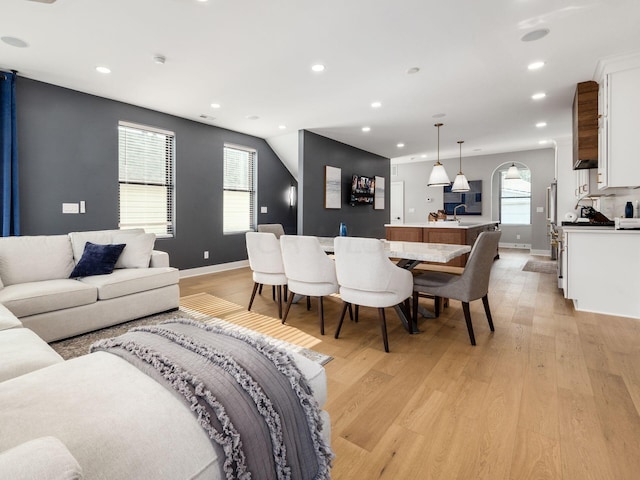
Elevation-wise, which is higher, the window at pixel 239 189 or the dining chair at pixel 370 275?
the window at pixel 239 189

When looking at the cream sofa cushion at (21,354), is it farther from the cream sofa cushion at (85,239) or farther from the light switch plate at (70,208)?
the light switch plate at (70,208)

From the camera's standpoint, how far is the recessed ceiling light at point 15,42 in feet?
9.42

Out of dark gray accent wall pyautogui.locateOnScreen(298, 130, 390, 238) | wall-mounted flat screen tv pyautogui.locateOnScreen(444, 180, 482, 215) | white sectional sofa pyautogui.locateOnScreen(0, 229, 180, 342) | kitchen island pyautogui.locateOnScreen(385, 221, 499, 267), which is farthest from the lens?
wall-mounted flat screen tv pyautogui.locateOnScreen(444, 180, 482, 215)

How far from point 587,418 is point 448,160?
867cm

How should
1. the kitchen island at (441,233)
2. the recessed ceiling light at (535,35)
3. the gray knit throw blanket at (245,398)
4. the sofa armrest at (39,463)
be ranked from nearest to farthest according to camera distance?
the sofa armrest at (39,463), the gray knit throw blanket at (245,398), the recessed ceiling light at (535,35), the kitchen island at (441,233)

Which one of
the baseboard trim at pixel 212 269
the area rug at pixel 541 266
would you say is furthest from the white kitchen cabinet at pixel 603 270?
the baseboard trim at pixel 212 269

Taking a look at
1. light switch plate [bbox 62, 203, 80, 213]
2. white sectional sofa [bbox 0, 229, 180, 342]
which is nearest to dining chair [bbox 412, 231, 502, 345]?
white sectional sofa [bbox 0, 229, 180, 342]

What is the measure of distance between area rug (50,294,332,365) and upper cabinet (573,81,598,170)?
3.65m

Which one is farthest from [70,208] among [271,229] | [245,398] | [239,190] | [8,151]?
[245,398]

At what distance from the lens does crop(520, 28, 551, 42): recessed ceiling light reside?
8.86 ft

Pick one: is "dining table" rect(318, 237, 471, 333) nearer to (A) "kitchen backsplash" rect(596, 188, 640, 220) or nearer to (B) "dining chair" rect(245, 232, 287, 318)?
(B) "dining chair" rect(245, 232, 287, 318)

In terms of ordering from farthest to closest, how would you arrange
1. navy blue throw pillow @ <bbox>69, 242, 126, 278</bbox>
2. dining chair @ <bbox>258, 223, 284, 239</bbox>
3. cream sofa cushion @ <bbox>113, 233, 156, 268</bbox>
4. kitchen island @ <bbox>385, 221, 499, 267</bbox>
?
kitchen island @ <bbox>385, 221, 499, 267</bbox>
dining chair @ <bbox>258, 223, 284, 239</bbox>
cream sofa cushion @ <bbox>113, 233, 156, 268</bbox>
navy blue throw pillow @ <bbox>69, 242, 126, 278</bbox>

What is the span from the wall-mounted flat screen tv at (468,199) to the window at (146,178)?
7.29 m

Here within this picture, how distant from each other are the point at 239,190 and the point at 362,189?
9.07ft
